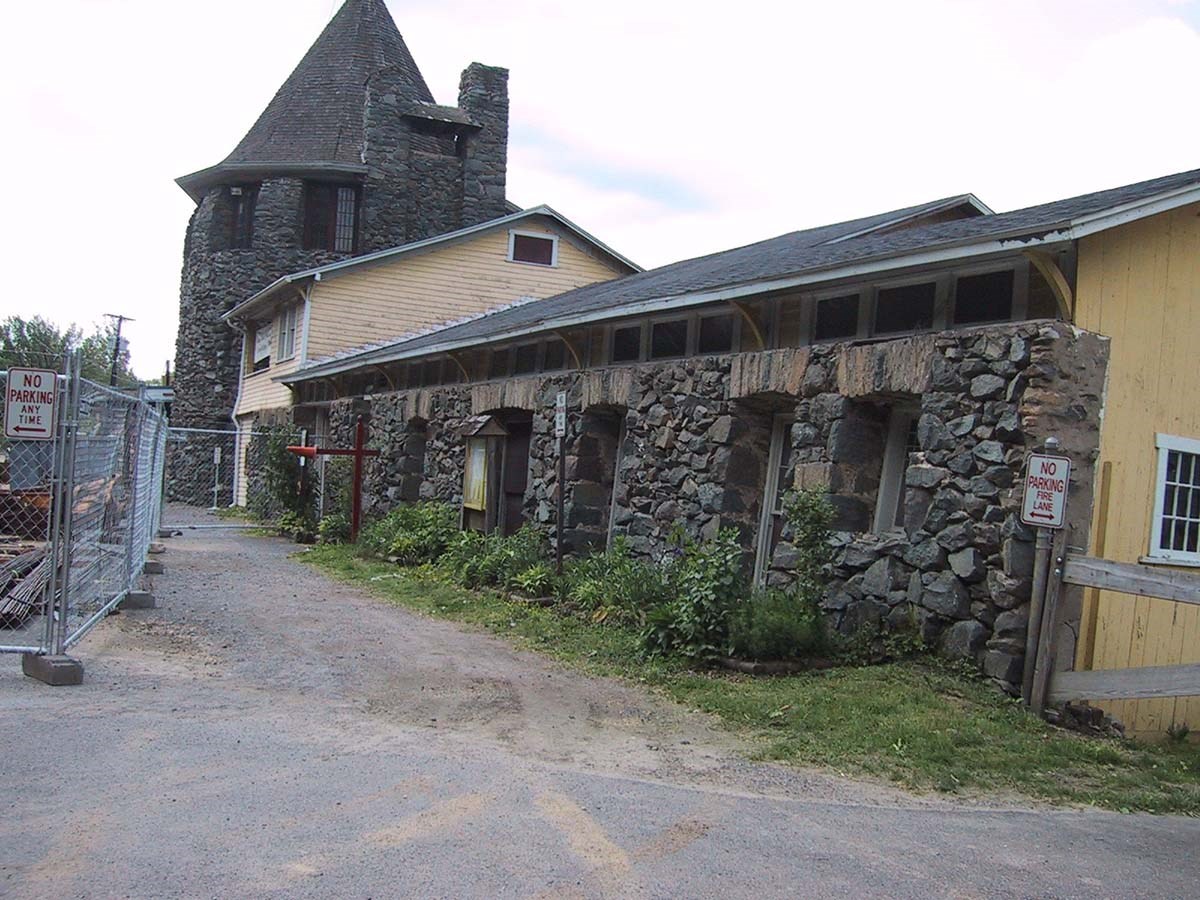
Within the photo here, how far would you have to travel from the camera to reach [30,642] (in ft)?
28.1

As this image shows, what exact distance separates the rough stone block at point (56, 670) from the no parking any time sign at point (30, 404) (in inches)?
60.5

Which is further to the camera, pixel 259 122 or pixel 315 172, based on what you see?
pixel 259 122

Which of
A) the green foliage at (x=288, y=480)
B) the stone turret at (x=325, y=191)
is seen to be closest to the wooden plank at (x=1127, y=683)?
the green foliage at (x=288, y=480)

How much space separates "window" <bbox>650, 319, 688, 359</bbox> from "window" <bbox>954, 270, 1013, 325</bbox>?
355 centimetres

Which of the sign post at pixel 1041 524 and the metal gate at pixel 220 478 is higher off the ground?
the sign post at pixel 1041 524

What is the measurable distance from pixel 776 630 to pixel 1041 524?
2.21 meters

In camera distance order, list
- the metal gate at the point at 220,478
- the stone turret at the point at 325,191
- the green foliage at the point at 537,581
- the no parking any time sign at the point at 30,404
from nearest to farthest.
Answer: the no parking any time sign at the point at 30,404
the green foliage at the point at 537,581
the metal gate at the point at 220,478
the stone turret at the point at 325,191

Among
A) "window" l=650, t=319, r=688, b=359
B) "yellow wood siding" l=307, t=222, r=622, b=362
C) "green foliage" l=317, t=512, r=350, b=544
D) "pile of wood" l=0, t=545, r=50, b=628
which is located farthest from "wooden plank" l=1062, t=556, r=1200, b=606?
"yellow wood siding" l=307, t=222, r=622, b=362

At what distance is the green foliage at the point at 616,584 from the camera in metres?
10.3

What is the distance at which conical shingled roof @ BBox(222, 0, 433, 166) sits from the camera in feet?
100

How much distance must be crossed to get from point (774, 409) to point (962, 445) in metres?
2.73

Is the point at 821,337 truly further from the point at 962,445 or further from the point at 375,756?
the point at 375,756

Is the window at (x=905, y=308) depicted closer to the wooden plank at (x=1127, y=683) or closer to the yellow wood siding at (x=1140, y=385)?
the yellow wood siding at (x=1140, y=385)

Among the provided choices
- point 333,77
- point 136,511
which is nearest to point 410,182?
point 333,77
